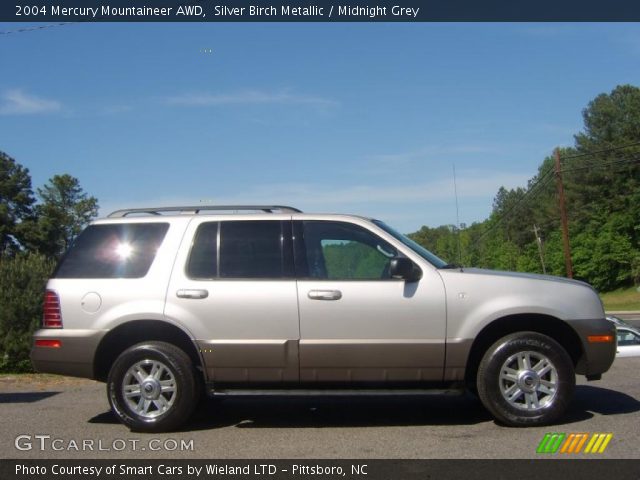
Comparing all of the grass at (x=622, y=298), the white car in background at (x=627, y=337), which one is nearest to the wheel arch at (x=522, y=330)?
the white car in background at (x=627, y=337)

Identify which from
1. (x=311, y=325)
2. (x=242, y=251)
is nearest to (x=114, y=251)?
(x=242, y=251)

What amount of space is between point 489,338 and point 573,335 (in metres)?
0.75

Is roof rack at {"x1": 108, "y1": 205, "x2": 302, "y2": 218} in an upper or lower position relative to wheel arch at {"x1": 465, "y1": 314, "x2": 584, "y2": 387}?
upper

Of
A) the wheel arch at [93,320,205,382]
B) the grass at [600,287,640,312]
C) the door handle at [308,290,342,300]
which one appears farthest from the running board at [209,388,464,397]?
the grass at [600,287,640,312]

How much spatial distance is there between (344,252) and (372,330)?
31.3 inches

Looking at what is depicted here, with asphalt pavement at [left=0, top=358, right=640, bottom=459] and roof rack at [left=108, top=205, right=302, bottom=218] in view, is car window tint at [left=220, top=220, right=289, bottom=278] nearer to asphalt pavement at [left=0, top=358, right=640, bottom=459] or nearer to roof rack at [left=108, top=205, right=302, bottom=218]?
roof rack at [left=108, top=205, right=302, bottom=218]

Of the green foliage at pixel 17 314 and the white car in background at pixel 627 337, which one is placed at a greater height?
the green foliage at pixel 17 314

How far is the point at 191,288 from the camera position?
20.7 feet

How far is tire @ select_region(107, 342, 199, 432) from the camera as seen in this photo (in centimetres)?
618

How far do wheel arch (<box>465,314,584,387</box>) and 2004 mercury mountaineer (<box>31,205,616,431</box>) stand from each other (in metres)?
0.01

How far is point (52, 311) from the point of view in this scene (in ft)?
21.0

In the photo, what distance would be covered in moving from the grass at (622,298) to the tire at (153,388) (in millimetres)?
54091

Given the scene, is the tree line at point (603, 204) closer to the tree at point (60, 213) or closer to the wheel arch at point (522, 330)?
the tree at point (60, 213)

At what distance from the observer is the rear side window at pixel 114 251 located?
21.2 ft
